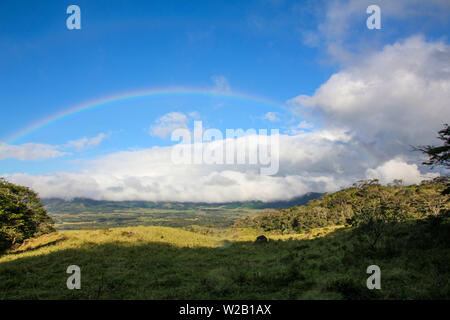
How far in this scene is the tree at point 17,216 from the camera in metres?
29.0

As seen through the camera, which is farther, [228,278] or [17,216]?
[17,216]

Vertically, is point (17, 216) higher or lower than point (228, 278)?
higher

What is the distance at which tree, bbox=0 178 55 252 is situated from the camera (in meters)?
29.0

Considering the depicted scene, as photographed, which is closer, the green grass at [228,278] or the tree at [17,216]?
the green grass at [228,278]

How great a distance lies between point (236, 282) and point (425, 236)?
61.4ft

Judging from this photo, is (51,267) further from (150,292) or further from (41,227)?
(41,227)

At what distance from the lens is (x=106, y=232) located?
3784 cm

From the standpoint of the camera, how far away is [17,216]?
A: 30359 millimetres

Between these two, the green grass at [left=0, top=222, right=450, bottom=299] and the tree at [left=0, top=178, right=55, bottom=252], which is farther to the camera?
the tree at [left=0, top=178, right=55, bottom=252]
